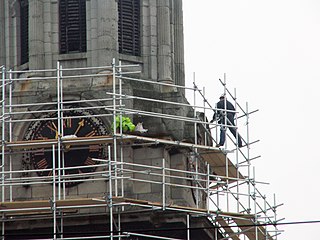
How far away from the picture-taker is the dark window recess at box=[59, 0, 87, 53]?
287 ft

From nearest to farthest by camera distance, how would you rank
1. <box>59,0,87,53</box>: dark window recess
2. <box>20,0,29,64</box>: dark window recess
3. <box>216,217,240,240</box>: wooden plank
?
1. <box>216,217,240,240</box>: wooden plank
2. <box>59,0,87,53</box>: dark window recess
3. <box>20,0,29,64</box>: dark window recess

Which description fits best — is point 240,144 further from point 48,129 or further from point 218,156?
point 48,129

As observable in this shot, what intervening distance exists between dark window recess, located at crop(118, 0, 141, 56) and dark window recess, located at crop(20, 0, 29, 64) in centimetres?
377

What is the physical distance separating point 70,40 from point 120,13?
227cm

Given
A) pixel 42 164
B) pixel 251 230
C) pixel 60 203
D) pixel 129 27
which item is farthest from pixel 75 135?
pixel 251 230

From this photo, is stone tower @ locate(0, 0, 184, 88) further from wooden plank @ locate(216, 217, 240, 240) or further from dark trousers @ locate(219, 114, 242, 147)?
wooden plank @ locate(216, 217, 240, 240)

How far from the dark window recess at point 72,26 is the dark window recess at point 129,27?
1.45m

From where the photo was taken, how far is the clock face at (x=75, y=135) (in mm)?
84938

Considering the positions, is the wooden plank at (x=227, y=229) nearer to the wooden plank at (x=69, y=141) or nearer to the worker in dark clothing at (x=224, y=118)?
the worker in dark clothing at (x=224, y=118)

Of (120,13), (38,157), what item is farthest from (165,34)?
(38,157)

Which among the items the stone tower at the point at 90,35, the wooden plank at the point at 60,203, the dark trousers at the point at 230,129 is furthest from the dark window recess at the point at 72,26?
the wooden plank at the point at 60,203

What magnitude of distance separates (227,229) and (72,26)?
33.0 feet

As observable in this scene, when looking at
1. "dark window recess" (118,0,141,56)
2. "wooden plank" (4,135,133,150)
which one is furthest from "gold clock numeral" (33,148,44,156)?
"dark window recess" (118,0,141,56)

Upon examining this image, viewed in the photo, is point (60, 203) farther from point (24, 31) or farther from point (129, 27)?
point (24, 31)
